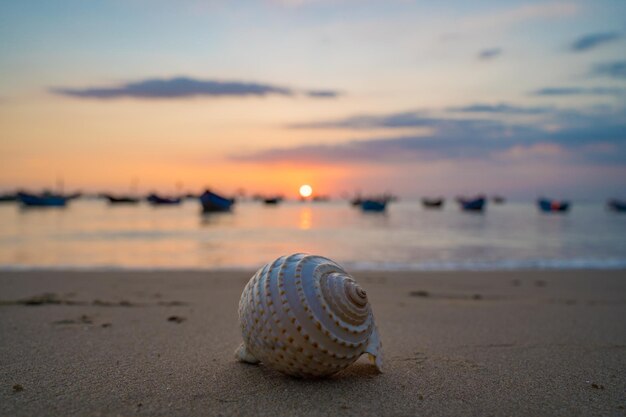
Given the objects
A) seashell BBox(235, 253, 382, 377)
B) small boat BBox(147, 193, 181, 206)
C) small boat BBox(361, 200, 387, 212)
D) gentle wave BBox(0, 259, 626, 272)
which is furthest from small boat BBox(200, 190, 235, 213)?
seashell BBox(235, 253, 382, 377)

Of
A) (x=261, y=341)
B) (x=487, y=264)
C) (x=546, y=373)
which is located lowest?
(x=487, y=264)

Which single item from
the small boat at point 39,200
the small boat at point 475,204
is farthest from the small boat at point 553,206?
the small boat at point 39,200

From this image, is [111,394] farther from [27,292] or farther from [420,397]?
[27,292]

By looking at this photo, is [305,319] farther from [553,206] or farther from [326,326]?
[553,206]

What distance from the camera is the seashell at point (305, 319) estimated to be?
269cm

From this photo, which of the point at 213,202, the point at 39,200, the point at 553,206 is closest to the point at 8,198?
the point at 39,200

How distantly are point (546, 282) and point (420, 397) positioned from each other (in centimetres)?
734

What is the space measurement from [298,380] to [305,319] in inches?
18.6

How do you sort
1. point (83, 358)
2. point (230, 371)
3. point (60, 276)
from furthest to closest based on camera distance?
1. point (60, 276)
2. point (83, 358)
3. point (230, 371)

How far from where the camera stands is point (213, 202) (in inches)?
2426

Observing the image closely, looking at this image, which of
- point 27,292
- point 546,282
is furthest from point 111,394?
point 546,282

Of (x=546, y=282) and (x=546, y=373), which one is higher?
(x=546, y=373)

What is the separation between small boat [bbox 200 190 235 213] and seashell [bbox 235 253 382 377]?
2356 inches

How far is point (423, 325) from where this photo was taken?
4.86 m
